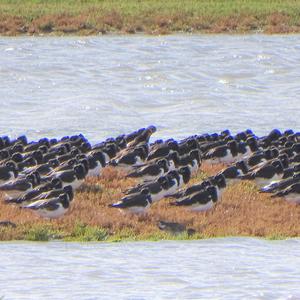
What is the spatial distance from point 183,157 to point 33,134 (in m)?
8.47

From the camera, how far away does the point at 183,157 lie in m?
21.7

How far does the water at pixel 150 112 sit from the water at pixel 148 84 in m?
0.04

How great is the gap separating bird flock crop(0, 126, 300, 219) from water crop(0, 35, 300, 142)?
5.65 m

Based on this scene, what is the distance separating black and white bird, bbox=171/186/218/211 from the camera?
18.3 metres

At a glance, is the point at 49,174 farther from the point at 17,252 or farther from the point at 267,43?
the point at 267,43

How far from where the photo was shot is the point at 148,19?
168 feet

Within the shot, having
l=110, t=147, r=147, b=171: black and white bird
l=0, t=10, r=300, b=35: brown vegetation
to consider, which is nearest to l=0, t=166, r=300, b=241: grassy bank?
l=110, t=147, r=147, b=171: black and white bird

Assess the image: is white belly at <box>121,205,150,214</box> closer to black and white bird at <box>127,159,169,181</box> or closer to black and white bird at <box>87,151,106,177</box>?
black and white bird at <box>127,159,169,181</box>

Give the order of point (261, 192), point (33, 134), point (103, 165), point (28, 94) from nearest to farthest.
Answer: point (261, 192) < point (103, 165) < point (33, 134) < point (28, 94)

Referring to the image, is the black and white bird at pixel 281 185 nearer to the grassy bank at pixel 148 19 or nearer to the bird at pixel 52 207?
the bird at pixel 52 207

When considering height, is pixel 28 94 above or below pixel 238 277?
below

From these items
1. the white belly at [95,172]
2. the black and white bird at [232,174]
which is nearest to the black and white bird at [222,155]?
the black and white bird at [232,174]

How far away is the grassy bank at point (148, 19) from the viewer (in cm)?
5000

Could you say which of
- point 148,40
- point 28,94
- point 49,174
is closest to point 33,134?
point 28,94
